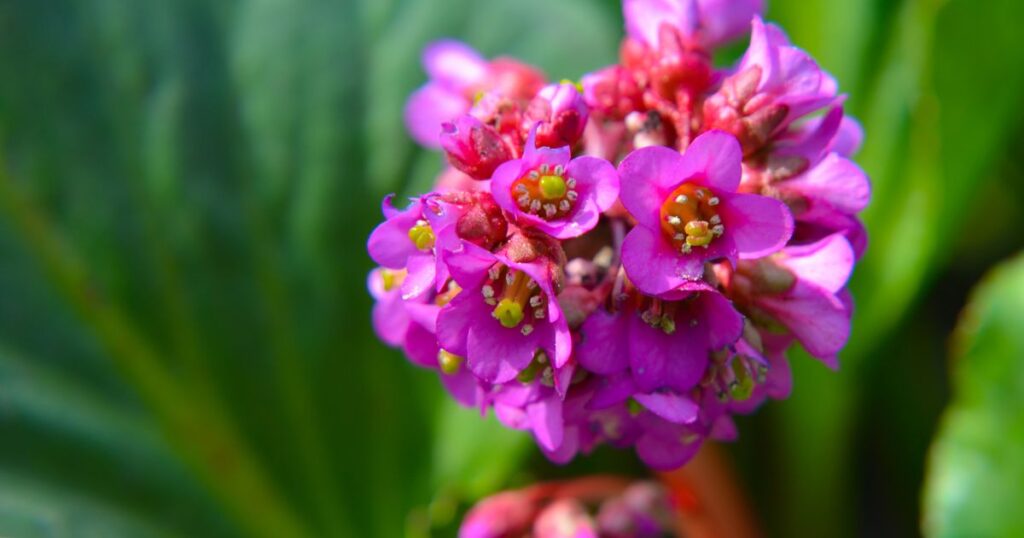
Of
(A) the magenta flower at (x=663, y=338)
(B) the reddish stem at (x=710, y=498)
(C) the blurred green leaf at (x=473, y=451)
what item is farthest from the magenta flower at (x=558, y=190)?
(C) the blurred green leaf at (x=473, y=451)

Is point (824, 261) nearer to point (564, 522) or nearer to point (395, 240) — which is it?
point (395, 240)

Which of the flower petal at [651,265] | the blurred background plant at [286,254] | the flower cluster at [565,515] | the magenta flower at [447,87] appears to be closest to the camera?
the flower petal at [651,265]

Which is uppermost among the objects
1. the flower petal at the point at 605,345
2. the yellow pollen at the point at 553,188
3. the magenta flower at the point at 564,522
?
the yellow pollen at the point at 553,188

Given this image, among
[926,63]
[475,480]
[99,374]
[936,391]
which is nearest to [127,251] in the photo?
[99,374]

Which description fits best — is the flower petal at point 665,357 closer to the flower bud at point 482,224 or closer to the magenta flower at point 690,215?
the magenta flower at point 690,215

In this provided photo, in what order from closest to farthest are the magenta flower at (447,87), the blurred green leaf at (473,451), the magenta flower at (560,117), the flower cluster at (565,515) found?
1. the magenta flower at (560,117)
2. the magenta flower at (447,87)
3. the flower cluster at (565,515)
4. the blurred green leaf at (473,451)

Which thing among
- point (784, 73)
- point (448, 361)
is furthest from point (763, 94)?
point (448, 361)

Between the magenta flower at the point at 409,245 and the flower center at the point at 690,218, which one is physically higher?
the magenta flower at the point at 409,245
